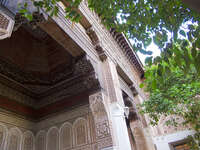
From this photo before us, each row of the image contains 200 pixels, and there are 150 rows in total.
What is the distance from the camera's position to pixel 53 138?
5.36 meters

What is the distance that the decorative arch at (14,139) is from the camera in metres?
4.73

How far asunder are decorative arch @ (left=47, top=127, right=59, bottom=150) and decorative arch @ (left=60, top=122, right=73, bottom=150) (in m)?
0.16

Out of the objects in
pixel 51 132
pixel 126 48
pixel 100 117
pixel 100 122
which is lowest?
pixel 100 122

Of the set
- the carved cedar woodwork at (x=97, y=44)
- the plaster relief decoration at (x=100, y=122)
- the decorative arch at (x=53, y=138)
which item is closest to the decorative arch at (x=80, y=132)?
the decorative arch at (x=53, y=138)

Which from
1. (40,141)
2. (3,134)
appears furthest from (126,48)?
(3,134)

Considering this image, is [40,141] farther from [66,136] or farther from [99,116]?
[99,116]

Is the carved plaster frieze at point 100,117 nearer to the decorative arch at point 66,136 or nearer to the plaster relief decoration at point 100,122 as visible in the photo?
the plaster relief decoration at point 100,122

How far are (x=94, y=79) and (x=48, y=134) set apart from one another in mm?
2723

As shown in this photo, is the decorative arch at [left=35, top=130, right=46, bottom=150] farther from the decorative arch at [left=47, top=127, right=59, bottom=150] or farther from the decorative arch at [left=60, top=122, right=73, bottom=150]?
the decorative arch at [left=60, top=122, right=73, bottom=150]

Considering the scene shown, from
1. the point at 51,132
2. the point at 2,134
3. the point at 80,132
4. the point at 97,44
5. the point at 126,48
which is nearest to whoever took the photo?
the point at 2,134

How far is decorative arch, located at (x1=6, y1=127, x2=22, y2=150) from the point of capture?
Answer: 4734 millimetres

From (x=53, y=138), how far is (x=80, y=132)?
0.95 metres

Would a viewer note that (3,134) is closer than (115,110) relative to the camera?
No

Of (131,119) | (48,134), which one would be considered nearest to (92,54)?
(48,134)
